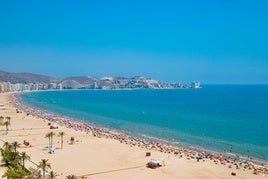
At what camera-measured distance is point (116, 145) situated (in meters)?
47.7

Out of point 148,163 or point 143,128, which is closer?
point 148,163

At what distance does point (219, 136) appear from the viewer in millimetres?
61156

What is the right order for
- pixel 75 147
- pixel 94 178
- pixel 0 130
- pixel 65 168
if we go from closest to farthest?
pixel 94 178, pixel 65 168, pixel 75 147, pixel 0 130

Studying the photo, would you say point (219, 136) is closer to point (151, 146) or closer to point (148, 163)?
point (151, 146)

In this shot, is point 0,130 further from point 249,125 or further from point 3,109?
point 249,125

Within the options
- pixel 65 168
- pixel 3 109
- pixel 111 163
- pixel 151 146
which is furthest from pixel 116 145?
pixel 3 109

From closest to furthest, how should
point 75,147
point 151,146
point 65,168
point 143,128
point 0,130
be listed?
point 65,168
point 75,147
point 151,146
point 0,130
point 143,128

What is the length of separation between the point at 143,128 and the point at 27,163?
39.0m

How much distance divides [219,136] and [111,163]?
30307 millimetres

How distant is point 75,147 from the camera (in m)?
44.9

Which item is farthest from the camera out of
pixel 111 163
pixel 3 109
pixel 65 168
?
pixel 3 109

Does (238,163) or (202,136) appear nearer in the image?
(238,163)

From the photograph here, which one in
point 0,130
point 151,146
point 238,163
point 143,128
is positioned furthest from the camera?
point 143,128

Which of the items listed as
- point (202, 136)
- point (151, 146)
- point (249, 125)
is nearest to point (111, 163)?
point (151, 146)
